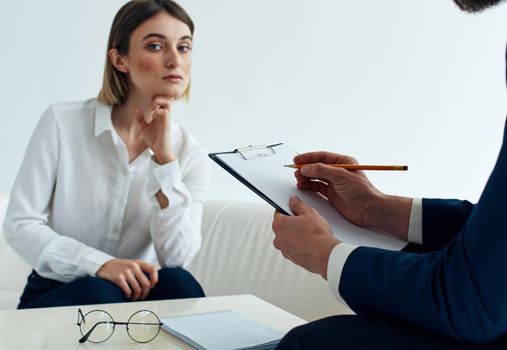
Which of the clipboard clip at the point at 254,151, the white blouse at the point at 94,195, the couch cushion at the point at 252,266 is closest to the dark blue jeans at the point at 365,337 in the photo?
the clipboard clip at the point at 254,151

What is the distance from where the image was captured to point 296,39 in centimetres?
330

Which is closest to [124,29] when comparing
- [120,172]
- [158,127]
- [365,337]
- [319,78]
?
[158,127]

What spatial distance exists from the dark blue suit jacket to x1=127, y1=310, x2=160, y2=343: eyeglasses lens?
0.50 meters

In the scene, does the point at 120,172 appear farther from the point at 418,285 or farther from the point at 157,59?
the point at 418,285

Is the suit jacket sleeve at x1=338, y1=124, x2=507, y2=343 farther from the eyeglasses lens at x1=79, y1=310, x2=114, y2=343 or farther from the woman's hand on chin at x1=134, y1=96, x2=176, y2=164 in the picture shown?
the woman's hand on chin at x1=134, y1=96, x2=176, y2=164

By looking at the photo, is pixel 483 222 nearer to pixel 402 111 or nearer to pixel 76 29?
pixel 402 111

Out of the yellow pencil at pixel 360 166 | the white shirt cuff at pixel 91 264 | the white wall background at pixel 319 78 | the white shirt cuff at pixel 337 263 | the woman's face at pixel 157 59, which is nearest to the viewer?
the white shirt cuff at pixel 337 263

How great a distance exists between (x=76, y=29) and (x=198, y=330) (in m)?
2.48

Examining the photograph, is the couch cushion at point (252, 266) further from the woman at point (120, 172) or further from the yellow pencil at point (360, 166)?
the yellow pencil at point (360, 166)

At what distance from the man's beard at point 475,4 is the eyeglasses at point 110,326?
0.77 meters

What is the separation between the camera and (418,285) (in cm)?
78

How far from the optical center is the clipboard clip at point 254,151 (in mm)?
1165

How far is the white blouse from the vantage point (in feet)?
5.99

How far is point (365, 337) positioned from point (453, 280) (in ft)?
0.41
